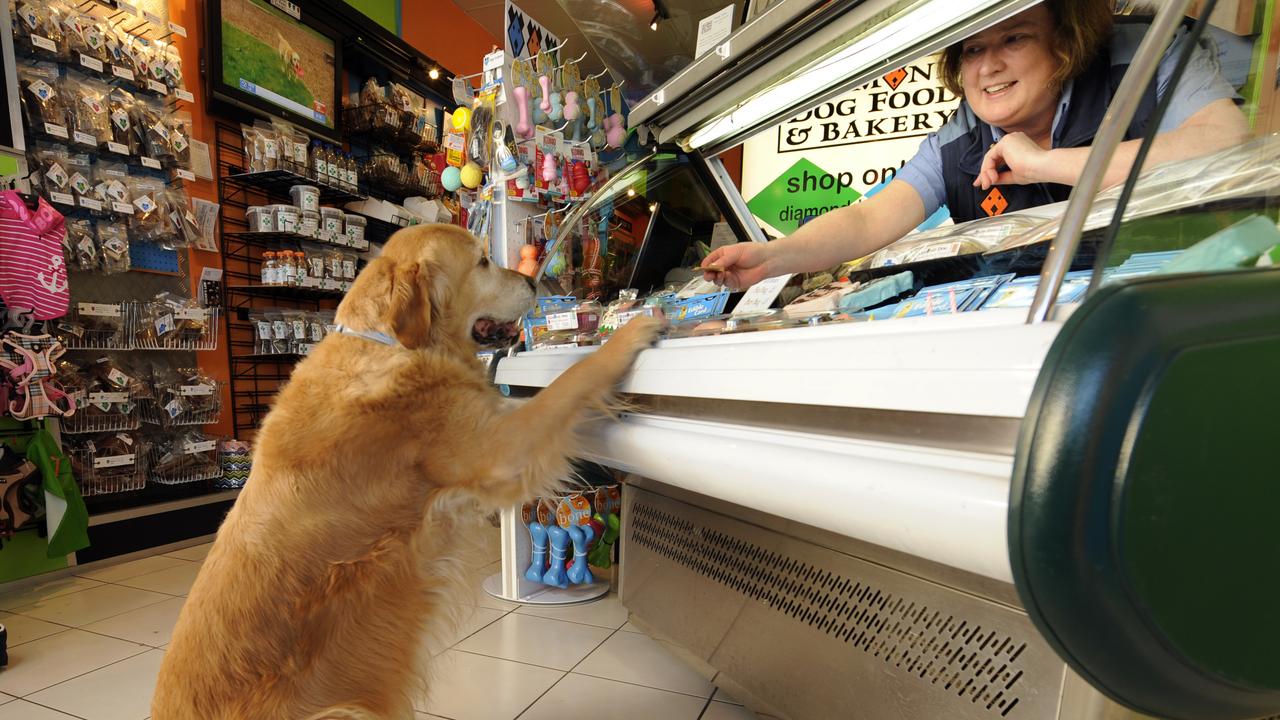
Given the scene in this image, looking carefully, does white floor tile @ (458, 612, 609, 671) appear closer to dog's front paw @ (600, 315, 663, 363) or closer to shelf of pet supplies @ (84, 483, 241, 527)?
dog's front paw @ (600, 315, 663, 363)

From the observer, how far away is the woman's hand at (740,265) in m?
1.60

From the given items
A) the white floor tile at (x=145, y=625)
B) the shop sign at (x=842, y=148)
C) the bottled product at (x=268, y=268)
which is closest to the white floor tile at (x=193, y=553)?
the white floor tile at (x=145, y=625)

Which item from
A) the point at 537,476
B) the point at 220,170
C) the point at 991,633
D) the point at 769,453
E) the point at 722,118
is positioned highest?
the point at 220,170

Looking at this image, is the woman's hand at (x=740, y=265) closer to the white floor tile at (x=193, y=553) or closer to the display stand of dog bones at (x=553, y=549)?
the display stand of dog bones at (x=553, y=549)

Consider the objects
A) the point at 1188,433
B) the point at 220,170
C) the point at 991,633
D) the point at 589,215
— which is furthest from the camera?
the point at 220,170

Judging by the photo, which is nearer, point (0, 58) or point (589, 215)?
point (589, 215)

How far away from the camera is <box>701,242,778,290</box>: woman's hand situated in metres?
1.60

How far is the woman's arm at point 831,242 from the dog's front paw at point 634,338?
0.43 m

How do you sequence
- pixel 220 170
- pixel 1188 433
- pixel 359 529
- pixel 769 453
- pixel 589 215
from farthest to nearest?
1. pixel 220 170
2. pixel 589 215
3. pixel 359 529
4. pixel 769 453
5. pixel 1188 433

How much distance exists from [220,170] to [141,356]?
4.14 ft

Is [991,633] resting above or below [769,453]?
below

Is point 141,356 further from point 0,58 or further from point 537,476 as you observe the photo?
point 537,476

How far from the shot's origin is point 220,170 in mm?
3984

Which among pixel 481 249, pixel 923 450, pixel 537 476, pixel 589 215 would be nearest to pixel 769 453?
pixel 923 450
